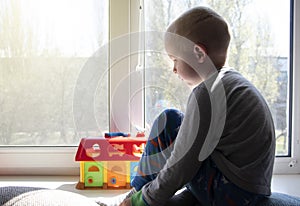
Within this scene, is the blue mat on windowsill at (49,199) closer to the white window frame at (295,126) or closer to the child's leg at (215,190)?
the child's leg at (215,190)

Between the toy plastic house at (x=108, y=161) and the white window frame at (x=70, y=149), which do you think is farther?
the white window frame at (x=70, y=149)

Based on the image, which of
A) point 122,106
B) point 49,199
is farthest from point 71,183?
point 49,199

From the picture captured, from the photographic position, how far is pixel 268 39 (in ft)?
4.87

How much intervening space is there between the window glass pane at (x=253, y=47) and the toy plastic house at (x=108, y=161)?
7.5 inches

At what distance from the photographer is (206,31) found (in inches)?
39.8

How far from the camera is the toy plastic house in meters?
1.28

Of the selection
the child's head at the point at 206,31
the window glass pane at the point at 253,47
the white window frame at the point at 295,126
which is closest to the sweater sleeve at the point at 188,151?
the child's head at the point at 206,31

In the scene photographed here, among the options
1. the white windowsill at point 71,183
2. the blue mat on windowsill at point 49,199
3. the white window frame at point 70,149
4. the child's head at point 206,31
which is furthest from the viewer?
the white window frame at point 70,149

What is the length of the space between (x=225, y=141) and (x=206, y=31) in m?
0.27

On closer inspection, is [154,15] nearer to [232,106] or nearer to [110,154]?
[110,154]

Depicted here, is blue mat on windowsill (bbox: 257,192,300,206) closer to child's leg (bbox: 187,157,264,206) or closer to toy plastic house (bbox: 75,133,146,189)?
child's leg (bbox: 187,157,264,206)

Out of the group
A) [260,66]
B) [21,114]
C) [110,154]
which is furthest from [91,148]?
[260,66]

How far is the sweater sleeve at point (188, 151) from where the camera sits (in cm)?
93

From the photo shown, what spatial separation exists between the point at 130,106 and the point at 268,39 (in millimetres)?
545
